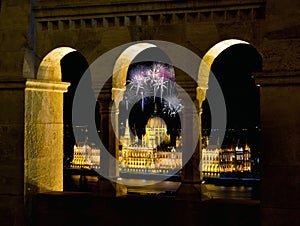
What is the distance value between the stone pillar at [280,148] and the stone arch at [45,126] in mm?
2826

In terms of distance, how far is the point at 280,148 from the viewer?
626cm

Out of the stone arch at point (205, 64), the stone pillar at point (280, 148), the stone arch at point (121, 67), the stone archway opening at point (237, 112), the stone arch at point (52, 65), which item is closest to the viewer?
the stone pillar at point (280, 148)

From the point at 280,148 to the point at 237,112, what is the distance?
40.3 ft

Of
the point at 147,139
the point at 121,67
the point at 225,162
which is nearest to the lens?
the point at 121,67

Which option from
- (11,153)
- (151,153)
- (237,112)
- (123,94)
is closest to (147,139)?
(151,153)

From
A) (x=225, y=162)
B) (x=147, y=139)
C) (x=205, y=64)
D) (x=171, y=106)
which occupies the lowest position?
(x=225, y=162)

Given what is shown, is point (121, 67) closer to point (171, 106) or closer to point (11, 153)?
point (11, 153)

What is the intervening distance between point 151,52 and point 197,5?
13622mm

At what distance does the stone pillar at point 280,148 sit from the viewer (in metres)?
6.18

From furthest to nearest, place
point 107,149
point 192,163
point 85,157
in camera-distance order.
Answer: point 85,157, point 107,149, point 192,163

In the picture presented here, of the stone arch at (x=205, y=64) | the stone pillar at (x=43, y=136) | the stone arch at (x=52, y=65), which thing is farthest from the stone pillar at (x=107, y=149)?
the stone arch at (x=205, y=64)

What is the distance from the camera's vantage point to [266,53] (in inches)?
248

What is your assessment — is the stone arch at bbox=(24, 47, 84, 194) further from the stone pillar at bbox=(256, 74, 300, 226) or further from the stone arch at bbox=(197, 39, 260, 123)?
the stone pillar at bbox=(256, 74, 300, 226)

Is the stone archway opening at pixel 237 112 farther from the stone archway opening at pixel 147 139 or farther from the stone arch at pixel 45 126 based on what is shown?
the stone arch at pixel 45 126
